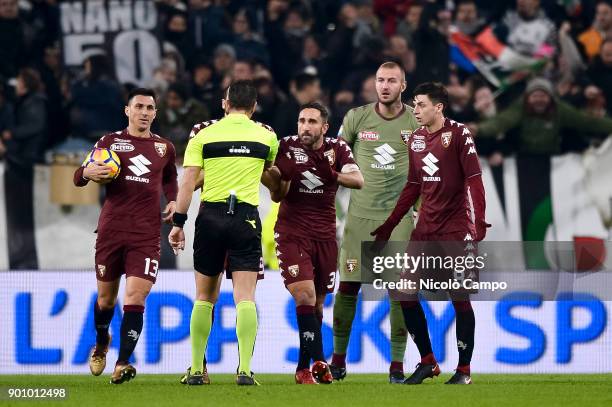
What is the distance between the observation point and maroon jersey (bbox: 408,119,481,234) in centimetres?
936

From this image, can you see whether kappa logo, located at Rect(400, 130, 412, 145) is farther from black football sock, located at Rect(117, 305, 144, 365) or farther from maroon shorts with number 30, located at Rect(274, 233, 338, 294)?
black football sock, located at Rect(117, 305, 144, 365)

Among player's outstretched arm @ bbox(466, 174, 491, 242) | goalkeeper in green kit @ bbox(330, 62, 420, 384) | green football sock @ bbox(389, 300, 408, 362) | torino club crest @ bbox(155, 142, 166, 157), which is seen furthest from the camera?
goalkeeper in green kit @ bbox(330, 62, 420, 384)

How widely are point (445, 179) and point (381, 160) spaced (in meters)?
1.14

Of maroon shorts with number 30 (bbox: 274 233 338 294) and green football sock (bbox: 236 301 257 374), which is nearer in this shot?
green football sock (bbox: 236 301 257 374)

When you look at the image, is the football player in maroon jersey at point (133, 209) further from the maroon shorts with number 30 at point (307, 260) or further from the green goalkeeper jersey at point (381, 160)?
the green goalkeeper jersey at point (381, 160)

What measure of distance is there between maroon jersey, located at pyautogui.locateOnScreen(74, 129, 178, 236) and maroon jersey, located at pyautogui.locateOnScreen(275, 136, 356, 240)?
3.14ft

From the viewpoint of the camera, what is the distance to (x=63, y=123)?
49.7 feet

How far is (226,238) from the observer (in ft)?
29.1

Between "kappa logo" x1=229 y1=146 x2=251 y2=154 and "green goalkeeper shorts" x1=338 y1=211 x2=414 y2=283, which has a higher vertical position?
"kappa logo" x1=229 y1=146 x2=251 y2=154

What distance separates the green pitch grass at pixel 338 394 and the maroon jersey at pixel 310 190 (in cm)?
118

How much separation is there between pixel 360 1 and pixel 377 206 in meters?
6.00

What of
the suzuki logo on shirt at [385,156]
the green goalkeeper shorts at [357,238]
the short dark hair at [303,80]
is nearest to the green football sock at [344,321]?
the green goalkeeper shorts at [357,238]

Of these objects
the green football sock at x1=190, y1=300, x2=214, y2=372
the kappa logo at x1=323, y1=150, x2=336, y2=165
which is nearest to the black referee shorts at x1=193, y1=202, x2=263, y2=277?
the green football sock at x1=190, y1=300, x2=214, y2=372

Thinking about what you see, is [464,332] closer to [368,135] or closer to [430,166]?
[430,166]
